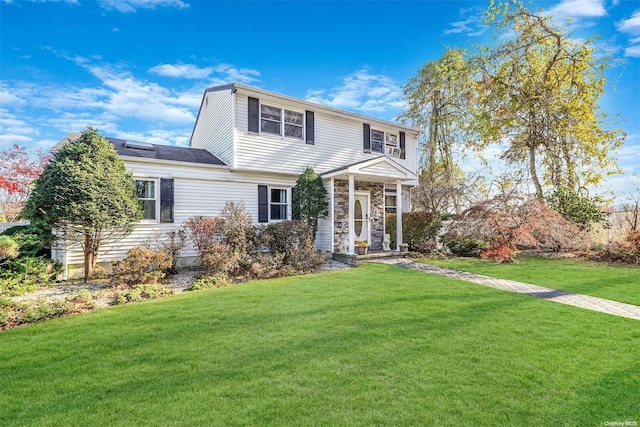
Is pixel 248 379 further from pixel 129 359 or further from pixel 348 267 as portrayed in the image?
pixel 348 267

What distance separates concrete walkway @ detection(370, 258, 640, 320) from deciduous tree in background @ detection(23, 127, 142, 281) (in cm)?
861

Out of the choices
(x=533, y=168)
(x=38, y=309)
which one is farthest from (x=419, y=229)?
(x=38, y=309)

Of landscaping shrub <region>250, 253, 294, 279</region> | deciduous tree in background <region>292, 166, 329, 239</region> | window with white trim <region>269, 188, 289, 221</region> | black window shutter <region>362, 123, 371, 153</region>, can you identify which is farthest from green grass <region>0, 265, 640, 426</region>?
black window shutter <region>362, 123, 371, 153</region>

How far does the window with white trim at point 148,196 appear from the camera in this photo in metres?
9.67

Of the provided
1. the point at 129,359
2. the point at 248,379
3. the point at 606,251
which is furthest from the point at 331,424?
the point at 606,251

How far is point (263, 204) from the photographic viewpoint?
11.7 meters

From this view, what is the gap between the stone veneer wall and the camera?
12555mm

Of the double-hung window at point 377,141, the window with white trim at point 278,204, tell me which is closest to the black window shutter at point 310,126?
the window with white trim at point 278,204

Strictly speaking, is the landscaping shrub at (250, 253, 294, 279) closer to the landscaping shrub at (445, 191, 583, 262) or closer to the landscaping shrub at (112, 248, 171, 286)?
the landscaping shrub at (112, 248, 171, 286)

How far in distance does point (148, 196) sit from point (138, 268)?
A: 2.97 meters

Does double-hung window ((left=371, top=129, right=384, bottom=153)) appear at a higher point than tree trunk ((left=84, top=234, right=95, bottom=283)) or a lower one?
→ higher

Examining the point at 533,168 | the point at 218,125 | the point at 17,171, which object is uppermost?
the point at 218,125

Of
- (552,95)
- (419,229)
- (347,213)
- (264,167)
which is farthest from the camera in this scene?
(552,95)

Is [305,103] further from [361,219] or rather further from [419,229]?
[419,229]
